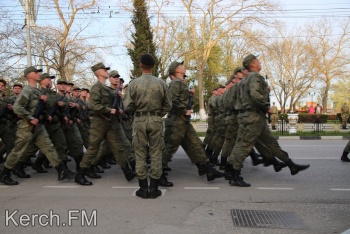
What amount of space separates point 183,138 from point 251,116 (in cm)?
123

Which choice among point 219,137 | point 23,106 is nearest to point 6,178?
point 23,106

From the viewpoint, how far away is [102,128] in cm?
609

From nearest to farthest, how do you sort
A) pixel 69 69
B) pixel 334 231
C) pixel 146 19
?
1. pixel 334 231
2. pixel 69 69
3. pixel 146 19

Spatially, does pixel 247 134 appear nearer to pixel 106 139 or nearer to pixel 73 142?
pixel 106 139

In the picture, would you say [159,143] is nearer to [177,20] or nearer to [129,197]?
[129,197]

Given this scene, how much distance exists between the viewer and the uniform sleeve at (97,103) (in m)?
5.96

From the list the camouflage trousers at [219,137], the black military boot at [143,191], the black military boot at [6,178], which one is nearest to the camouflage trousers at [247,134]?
the black military boot at [143,191]

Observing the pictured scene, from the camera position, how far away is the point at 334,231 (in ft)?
12.3

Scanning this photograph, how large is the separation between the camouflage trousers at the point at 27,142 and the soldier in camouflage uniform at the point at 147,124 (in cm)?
182

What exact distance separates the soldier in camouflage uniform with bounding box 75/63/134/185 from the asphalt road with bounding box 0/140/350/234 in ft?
1.22

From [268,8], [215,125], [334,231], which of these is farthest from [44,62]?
[334,231]

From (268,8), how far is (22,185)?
2735 centimetres

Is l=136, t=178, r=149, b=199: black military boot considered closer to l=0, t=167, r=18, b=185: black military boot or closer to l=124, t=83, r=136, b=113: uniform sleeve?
l=124, t=83, r=136, b=113: uniform sleeve

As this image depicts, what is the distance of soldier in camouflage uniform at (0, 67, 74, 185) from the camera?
6.06m
